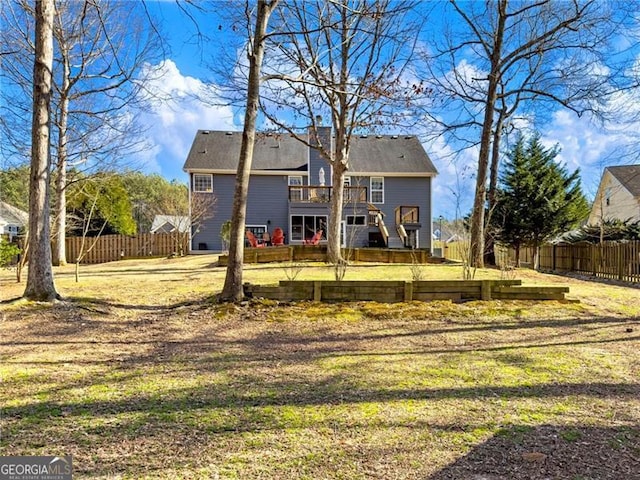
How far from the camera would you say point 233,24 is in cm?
871

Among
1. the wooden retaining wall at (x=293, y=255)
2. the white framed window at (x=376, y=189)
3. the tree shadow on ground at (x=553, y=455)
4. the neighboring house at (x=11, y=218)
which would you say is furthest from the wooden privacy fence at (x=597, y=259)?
the neighboring house at (x=11, y=218)

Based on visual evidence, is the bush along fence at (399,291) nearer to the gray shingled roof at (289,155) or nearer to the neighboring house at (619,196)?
the gray shingled roof at (289,155)

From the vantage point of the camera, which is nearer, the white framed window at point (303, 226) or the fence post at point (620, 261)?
the fence post at point (620, 261)

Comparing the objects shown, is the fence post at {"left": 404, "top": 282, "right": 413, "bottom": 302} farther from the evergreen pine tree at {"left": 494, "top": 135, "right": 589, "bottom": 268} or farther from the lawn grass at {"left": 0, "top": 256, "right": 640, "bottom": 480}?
the evergreen pine tree at {"left": 494, "top": 135, "right": 589, "bottom": 268}

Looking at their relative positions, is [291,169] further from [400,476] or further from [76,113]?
[400,476]

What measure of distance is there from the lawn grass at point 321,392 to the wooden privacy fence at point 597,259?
7981 mm

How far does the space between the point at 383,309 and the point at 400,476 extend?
181 inches

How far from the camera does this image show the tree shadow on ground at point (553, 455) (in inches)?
85.0

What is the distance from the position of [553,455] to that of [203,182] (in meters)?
22.5

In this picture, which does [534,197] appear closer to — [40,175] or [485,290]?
[485,290]

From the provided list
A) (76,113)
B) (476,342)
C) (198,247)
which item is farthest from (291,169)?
(476,342)

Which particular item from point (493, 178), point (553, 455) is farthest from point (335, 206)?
point (553, 455)

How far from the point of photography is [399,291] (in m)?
7.18

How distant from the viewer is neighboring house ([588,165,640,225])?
77.2ft
